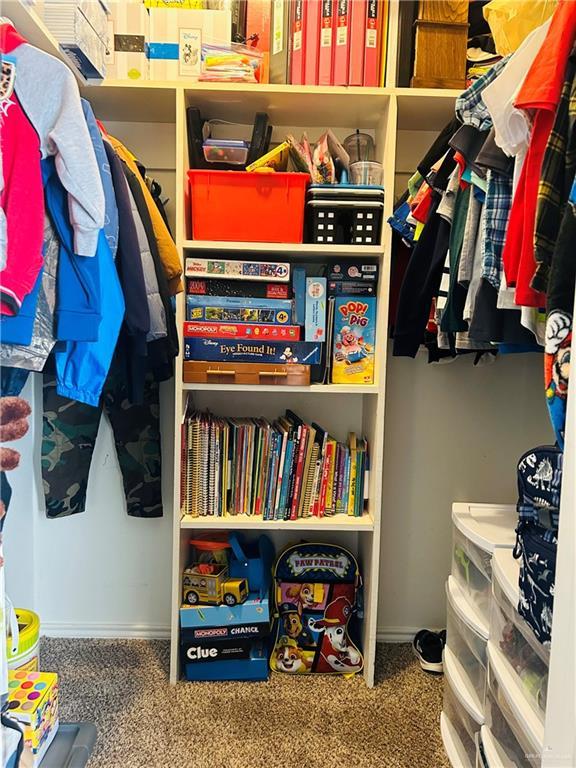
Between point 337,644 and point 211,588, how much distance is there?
454mm

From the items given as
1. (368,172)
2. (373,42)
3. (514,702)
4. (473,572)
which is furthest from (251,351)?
(514,702)

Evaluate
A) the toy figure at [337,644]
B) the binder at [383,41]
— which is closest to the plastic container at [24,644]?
the toy figure at [337,644]

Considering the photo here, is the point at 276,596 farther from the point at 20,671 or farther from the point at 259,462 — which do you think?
the point at 20,671

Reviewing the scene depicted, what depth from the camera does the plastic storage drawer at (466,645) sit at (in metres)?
1.43

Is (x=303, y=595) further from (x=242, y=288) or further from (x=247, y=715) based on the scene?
(x=242, y=288)

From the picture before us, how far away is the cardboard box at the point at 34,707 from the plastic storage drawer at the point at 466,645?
1055 millimetres

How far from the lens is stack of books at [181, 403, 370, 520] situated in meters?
1.89

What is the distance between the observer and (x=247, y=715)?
5.73 ft

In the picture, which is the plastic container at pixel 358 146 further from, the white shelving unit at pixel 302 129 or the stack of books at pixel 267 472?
the stack of books at pixel 267 472

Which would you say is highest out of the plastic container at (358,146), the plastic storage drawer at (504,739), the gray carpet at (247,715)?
the plastic container at (358,146)

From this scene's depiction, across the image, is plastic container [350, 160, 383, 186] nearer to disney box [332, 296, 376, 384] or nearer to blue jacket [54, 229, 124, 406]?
disney box [332, 296, 376, 384]

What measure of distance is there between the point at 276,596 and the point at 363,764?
1.85 ft

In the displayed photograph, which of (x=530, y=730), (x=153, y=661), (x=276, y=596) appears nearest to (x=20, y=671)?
(x=153, y=661)

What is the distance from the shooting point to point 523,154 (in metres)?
1.17
